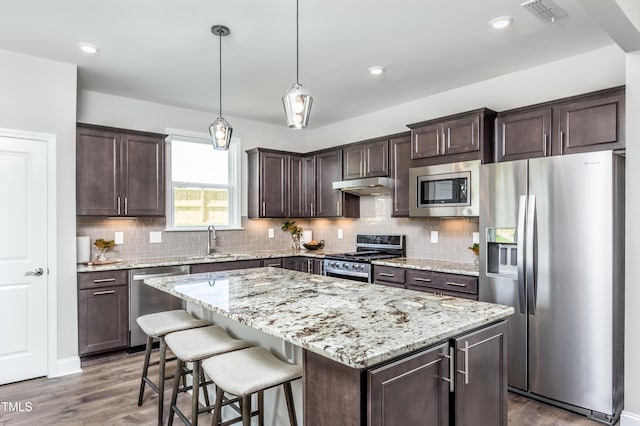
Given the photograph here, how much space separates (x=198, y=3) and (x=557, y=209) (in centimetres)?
284

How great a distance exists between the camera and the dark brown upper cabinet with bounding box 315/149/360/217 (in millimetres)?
5238

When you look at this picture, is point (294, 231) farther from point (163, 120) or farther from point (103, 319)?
point (103, 319)

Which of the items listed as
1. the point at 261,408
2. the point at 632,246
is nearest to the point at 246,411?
the point at 261,408

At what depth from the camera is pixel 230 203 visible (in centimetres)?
545

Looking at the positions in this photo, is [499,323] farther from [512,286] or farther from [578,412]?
[578,412]

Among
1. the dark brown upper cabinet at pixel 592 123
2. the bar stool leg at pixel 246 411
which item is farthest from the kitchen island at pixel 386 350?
the dark brown upper cabinet at pixel 592 123

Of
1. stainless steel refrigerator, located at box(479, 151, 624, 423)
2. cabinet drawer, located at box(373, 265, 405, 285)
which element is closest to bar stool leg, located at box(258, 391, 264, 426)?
stainless steel refrigerator, located at box(479, 151, 624, 423)

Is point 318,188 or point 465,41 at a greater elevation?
point 465,41

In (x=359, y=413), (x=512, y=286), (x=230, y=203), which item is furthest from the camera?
(x=230, y=203)

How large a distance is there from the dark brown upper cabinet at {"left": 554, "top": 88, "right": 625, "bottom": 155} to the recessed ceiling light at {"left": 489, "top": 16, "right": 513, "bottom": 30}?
0.84 m

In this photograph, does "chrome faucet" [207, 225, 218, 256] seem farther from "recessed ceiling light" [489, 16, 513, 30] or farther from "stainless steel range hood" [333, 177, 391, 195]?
"recessed ceiling light" [489, 16, 513, 30]

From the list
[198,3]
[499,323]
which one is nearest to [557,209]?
[499,323]

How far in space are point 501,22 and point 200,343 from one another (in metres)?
2.91

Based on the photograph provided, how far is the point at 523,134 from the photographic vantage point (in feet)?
11.1
